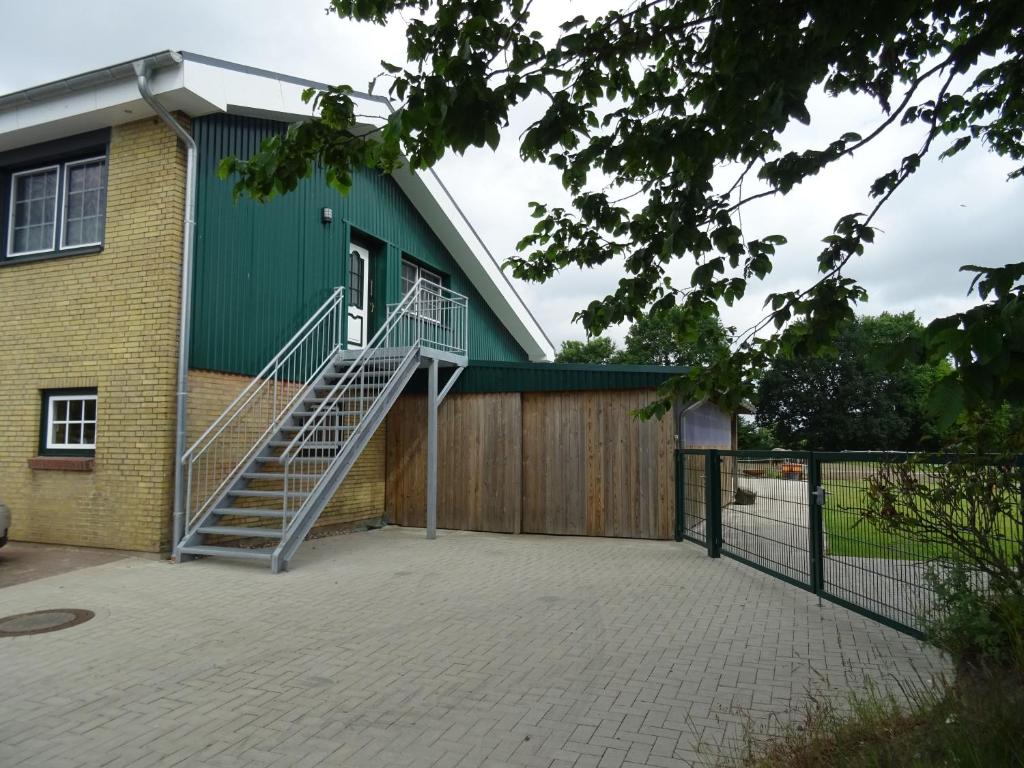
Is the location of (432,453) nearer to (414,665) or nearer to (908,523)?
(414,665)

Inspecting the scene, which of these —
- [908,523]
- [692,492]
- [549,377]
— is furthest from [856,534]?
[549,377]

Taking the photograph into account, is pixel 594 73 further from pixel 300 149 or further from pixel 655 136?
pixel 300 149

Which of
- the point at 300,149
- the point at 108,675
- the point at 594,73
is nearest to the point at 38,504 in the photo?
the point at 108,675

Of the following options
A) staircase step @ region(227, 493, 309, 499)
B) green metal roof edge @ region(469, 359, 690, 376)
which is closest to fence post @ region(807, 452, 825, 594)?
green metal roof edge @ region(469, 359, 690, 376)

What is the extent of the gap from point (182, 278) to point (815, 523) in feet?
26.2

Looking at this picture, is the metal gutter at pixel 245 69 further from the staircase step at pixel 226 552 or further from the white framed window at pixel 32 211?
the staircase step at pixel 226 552

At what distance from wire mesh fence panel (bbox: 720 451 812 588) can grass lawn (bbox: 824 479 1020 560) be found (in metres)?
0.42

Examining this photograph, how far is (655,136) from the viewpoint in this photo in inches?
161

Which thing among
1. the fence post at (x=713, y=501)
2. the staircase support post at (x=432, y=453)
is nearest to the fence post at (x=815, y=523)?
the fence post at (x=713, y=501)

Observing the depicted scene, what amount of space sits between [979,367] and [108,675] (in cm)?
536

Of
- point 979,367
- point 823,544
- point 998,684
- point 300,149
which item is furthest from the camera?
point 823,544

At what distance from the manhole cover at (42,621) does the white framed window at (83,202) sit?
542cm

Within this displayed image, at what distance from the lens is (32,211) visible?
10.6 m

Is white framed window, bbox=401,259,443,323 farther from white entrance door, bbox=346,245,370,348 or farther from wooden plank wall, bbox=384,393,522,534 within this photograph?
wooden plank wall, bbox=384,393,522,534
